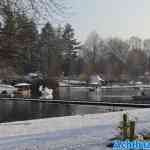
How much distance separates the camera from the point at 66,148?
7668mm

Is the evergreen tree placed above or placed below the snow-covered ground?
above

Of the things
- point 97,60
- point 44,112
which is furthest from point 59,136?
point 97,60

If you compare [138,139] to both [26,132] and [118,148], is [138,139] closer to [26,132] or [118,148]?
[118,148]

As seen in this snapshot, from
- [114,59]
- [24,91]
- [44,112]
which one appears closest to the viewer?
[44,112]

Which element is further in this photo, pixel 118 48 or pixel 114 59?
pixel 118 48

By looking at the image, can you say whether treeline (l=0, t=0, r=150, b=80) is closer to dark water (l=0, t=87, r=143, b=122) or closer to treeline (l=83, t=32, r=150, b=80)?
treeline (l=83, t=32, r=150, b=80)

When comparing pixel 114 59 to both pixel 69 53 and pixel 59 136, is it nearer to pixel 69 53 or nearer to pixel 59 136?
pixel 69 53

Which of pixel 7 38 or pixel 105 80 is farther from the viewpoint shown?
pixel 105 80

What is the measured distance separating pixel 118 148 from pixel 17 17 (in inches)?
184

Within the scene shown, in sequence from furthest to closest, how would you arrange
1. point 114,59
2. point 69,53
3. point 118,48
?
point 118,48 < point 114,59 < point 69,53

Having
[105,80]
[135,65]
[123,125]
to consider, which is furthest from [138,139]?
[135,65]

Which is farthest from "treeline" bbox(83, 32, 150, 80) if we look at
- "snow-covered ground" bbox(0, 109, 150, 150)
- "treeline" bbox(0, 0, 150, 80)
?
"snow-covered ground" bbox(0, 109, 150, 150)

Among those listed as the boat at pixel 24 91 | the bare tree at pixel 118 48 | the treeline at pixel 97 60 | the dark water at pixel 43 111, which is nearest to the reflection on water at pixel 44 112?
the dark water at pixel 43 111

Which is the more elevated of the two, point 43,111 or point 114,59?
point 114,59
